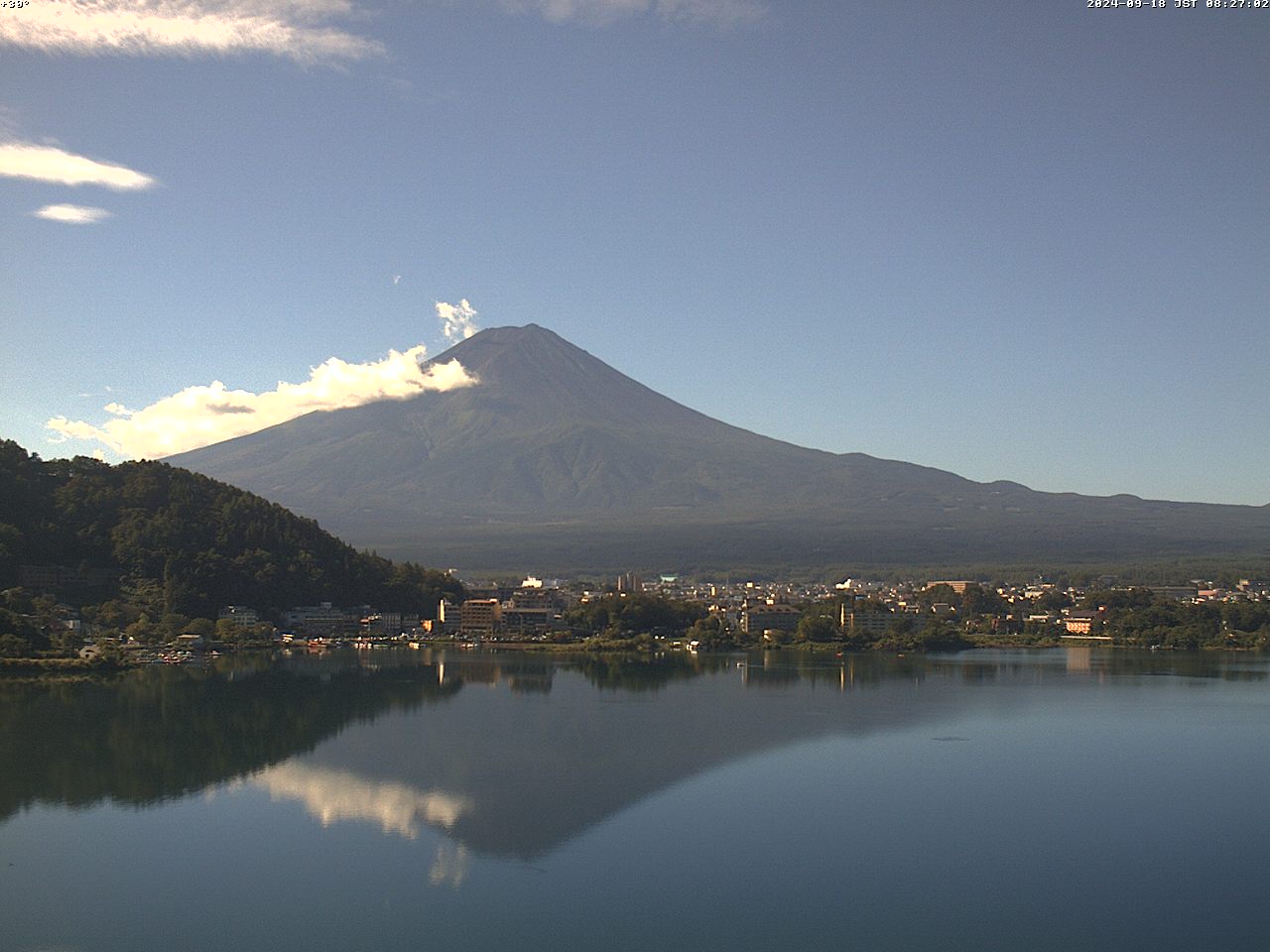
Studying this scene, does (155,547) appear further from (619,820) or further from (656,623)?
(619,820)

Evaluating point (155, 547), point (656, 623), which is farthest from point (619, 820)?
point (656, 623)

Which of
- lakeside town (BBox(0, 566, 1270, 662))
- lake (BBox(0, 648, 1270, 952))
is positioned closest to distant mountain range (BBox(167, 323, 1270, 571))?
lakeside town (BBox(0, 566, 1270, 662))

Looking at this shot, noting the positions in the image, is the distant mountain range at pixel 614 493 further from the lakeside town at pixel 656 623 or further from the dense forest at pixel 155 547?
the dense forest at pixel 155 547

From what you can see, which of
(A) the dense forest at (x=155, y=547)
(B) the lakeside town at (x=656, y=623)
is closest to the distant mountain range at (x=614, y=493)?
(B) the lakeside town at (x=656, y=623)

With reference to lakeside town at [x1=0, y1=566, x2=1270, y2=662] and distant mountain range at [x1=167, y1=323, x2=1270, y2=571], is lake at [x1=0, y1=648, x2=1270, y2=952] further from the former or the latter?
distant mountain range at [x1=167, y1=323, x2=1270, y2=571]

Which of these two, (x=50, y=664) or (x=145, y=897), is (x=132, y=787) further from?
(x=50, y=664)

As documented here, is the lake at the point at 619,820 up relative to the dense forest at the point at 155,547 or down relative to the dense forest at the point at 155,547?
down
